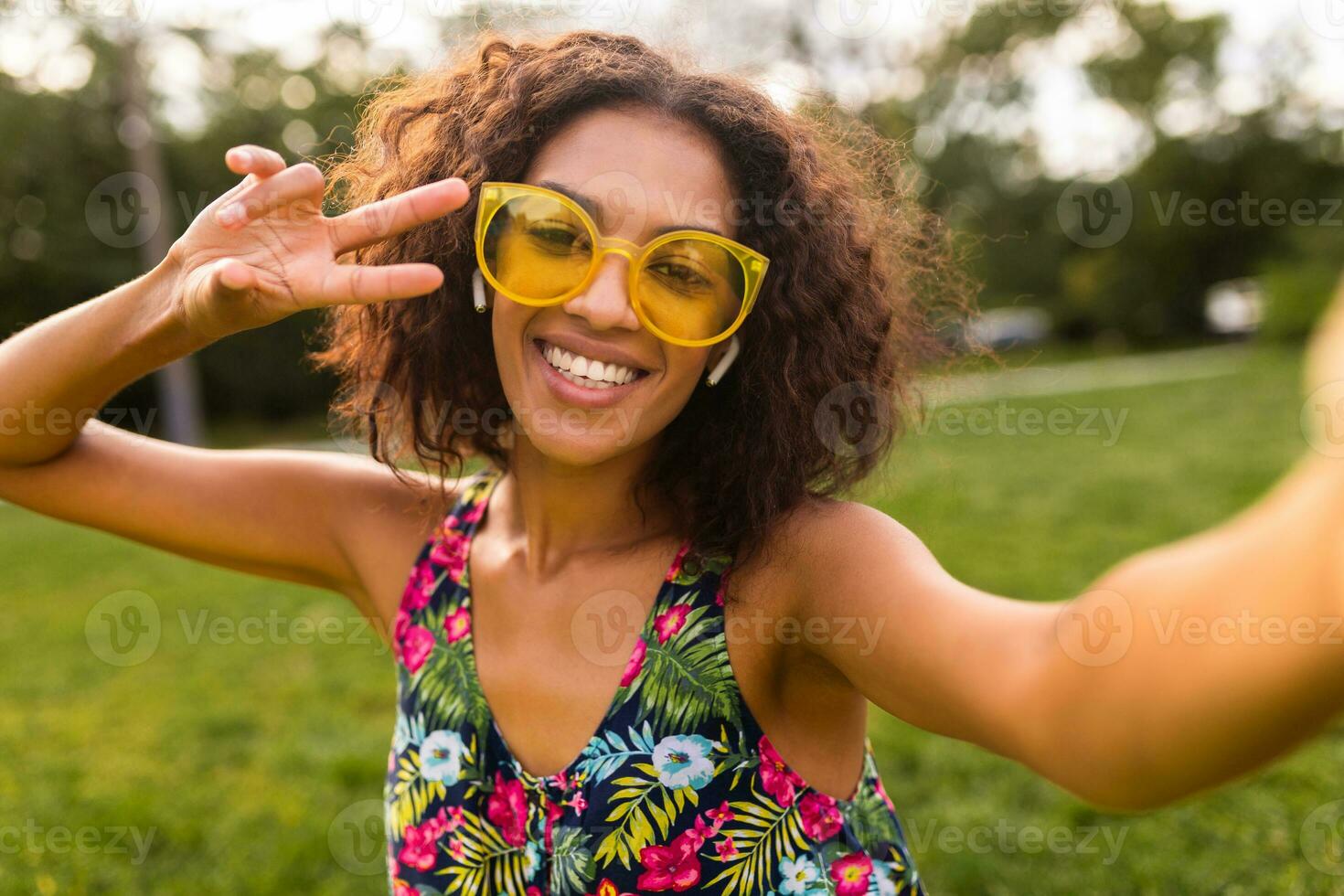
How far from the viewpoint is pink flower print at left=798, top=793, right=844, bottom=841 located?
164cm

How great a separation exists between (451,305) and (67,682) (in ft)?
12.6

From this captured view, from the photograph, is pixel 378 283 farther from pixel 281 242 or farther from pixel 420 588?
pixel 420 588

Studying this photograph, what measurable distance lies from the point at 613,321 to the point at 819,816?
82 centimetres

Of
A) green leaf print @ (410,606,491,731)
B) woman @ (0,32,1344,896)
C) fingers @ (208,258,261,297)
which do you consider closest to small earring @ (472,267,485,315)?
woman @ (0,32,1344,896)

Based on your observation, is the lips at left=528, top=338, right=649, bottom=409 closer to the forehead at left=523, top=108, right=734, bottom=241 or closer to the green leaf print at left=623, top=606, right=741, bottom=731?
the forehead at left=523, top=108, right=734, bottom=241

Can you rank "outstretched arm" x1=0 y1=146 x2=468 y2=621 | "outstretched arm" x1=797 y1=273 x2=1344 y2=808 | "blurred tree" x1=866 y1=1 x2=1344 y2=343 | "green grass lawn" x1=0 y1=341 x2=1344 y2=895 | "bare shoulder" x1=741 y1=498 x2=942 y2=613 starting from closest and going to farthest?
"outstretched arm" x1=797 y1=273 x2=1344 y2=808
"bare shoulder" x1=741 y1=498 x2=942 y2=613
"outstretched arm" x1=0 y1=146 x2=468 y2=621
"green grass lawn" x1=0 y1=341 x2=1344 y2=895
"blurred tree" x1=866 y1=1 x2=1344 y2=343

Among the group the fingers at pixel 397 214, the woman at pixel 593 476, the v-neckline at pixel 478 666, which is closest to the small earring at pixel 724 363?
the woman at pixel 593 476

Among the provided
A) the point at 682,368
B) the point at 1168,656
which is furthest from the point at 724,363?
the point at 1168,656

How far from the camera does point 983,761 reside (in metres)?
3.56

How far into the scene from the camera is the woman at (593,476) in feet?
5.16

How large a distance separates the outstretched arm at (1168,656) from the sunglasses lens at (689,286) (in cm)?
58

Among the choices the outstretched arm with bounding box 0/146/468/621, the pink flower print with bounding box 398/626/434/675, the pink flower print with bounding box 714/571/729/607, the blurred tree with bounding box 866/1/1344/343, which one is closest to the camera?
the outstretched arm with bounding box 0/146/468/621

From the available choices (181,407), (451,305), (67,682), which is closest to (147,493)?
(451,305)

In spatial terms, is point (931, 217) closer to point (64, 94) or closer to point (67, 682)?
point (67, 682)
